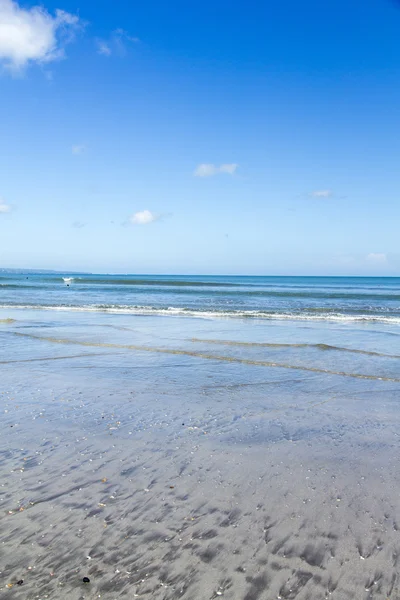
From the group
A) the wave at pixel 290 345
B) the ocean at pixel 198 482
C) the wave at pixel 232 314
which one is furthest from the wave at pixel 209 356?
the wave at pixel 232 314

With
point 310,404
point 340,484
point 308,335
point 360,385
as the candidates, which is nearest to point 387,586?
point 340,484

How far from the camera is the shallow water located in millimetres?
3328

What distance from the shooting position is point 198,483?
15.6 ft

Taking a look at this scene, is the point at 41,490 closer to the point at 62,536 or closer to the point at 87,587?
the point at 62,536

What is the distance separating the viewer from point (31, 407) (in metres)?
7.36

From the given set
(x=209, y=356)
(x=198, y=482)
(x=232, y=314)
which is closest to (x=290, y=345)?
(x=209, y=356)

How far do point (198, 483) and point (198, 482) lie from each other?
0.08ft

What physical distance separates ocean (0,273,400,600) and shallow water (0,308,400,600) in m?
0.02

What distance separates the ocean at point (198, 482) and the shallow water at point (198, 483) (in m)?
0.02

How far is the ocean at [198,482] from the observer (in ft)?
10.9

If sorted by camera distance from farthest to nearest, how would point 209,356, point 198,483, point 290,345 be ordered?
point 290,345 < point 209,356 < point 198,483

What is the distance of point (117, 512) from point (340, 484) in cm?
255

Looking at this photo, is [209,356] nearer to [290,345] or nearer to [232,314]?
[290,345]

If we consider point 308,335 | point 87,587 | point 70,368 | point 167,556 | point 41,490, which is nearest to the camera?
point 87,587
